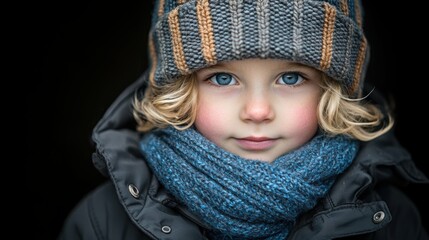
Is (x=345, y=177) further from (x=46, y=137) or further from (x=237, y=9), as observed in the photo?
(x=46, y=137)

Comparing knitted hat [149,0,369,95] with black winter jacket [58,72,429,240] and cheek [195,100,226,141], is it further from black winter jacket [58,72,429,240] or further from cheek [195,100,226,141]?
black winter jacket [58,72,429,240]

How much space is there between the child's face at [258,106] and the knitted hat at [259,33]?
0.06 meters

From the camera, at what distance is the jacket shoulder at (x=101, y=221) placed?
5.59ft

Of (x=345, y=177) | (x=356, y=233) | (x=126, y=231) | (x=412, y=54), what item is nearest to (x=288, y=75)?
(x=345, y=177)

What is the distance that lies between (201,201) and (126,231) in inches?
11.7

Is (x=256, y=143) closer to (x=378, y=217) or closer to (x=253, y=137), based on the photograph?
(x=253, y=137)

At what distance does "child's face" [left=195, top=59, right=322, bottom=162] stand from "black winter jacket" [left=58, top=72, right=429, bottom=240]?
0.68ft

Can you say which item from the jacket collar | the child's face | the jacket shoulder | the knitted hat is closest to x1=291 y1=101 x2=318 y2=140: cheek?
the child's face

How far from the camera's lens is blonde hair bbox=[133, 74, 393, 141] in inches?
64.4

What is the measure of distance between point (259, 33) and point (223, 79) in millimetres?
180

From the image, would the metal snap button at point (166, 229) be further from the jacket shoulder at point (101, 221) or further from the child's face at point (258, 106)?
the child's face at point (258, 106)

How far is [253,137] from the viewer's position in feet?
5.13

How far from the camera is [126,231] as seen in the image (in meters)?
1.70

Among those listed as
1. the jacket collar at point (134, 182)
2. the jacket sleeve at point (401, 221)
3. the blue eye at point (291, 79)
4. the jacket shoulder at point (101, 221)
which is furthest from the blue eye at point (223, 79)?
the jacket sleeve at point (401, 221)
